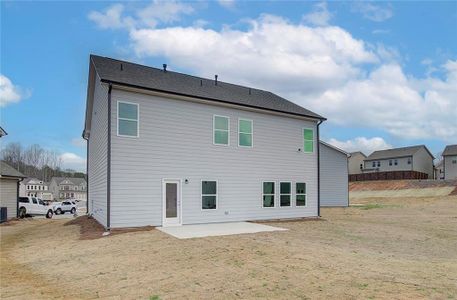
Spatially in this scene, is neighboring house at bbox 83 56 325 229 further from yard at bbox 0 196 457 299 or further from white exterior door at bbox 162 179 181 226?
yard at bbox 0 196 457 299

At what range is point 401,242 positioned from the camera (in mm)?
13078

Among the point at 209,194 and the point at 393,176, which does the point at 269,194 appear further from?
the point at 393,176

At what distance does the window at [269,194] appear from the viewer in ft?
63.6

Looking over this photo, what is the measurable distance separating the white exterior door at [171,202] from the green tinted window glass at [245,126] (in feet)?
14.2

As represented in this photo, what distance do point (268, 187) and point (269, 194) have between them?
36 centimetres

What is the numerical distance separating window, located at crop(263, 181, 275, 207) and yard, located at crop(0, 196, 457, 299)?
16.3 feet

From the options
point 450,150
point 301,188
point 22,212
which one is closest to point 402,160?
point 450,150

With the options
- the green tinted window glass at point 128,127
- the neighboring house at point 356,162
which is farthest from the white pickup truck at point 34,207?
the neighboring house at point 356,162

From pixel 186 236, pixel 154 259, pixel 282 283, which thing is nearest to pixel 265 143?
pixel 186 236

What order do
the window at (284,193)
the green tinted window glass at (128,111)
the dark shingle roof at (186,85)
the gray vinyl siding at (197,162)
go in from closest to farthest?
the gray vinyl siding at (197,162) → the green tinted window glass at (128,111) → the dark shingle roof at (186,85) → the window at (284,193)

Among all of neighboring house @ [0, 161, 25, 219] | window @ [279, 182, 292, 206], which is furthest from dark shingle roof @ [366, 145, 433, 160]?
neighboring house @ [0, 161, 25, 219]

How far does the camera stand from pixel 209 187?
17.4m

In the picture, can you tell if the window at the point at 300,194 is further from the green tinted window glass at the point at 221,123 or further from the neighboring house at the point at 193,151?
the green tinted window glass at the point at 221,123

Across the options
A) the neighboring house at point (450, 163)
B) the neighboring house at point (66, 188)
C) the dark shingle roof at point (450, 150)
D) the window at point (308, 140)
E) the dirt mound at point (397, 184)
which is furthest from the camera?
the neighboring house at point (66, 188)
